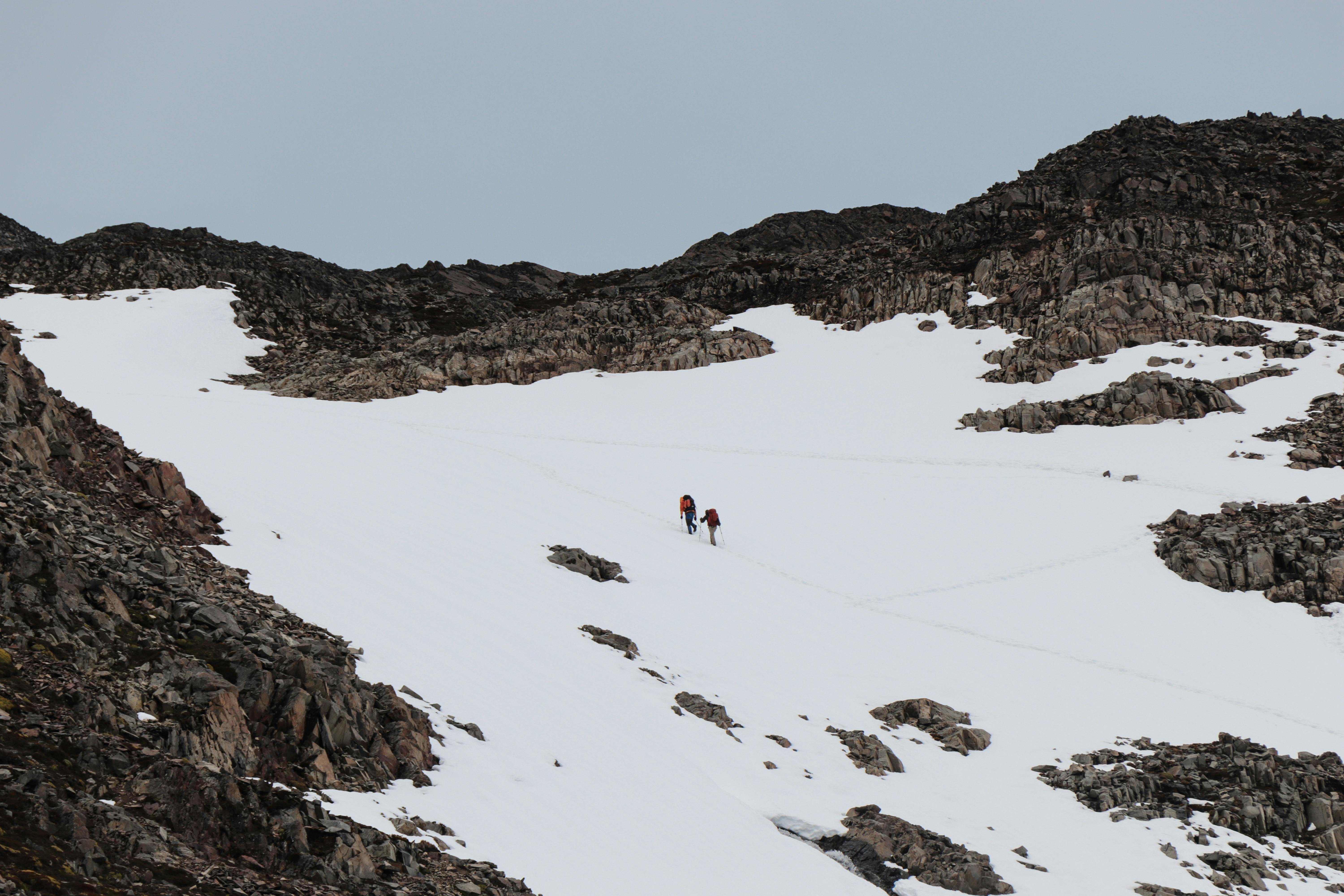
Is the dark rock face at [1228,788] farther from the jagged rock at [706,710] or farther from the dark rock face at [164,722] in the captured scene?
the dark rock face at [164,722]

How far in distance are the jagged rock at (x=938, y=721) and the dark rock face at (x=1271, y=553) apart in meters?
14.3

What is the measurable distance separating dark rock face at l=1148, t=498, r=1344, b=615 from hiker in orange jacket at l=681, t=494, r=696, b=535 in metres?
16.4

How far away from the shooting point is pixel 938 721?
1834 centimetres

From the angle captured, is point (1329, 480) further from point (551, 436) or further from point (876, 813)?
point (551, 436)

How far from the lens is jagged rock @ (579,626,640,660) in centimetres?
1917

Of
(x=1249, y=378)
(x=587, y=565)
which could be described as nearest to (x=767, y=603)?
(x=587, y=565)

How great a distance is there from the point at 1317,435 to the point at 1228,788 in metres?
29.3

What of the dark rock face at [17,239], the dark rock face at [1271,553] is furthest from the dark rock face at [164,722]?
the dark rock face at [17,239]

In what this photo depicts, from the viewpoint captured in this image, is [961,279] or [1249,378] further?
[961,279]

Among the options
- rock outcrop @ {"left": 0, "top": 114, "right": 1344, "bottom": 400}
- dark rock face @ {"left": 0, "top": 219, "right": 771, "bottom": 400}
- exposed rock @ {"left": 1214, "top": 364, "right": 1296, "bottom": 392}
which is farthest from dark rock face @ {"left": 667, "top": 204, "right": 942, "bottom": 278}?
exposed rock @ {"left": 1214, "top": 364, "right": 1296, "bottom": 392}

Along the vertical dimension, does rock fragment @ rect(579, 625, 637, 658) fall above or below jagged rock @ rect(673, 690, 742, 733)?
above

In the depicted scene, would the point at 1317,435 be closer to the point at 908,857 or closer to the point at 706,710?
the point at 706,710

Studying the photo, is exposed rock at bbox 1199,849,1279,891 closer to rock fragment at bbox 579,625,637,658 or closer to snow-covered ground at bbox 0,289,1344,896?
snow-covered ground at bbox 0,289,1344,896

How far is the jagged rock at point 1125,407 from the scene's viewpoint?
43031 mm
